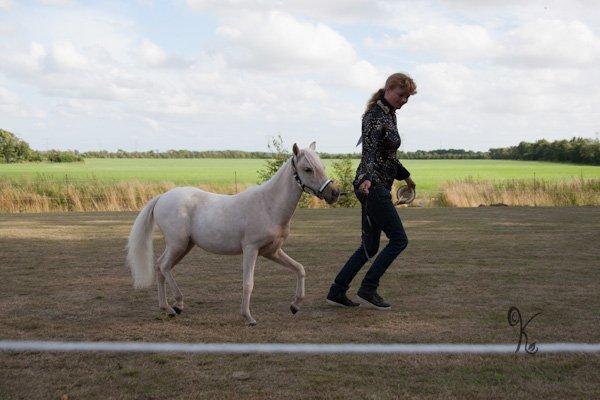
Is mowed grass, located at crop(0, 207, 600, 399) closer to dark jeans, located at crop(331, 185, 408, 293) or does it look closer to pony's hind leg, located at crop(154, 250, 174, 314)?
pony's hind leg, located at crop(154, 250, 174, 314)

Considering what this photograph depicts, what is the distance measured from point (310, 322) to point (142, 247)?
6.35ft

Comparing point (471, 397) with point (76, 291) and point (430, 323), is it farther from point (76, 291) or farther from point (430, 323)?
point (76, 291)

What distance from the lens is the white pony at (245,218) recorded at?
17.4 ft

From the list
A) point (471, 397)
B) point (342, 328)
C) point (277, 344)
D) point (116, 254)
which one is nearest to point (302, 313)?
point (342, 328)

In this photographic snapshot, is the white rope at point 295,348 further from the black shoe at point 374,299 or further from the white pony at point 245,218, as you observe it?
the black shoe at point 374,299

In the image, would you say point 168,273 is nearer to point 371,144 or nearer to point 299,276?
point 299,276

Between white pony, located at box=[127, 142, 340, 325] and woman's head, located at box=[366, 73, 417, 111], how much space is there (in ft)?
2.75

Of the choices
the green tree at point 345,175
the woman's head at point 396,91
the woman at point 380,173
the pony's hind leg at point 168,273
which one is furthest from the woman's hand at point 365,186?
the green tree at point 345,175

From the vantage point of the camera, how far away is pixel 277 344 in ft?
15.5

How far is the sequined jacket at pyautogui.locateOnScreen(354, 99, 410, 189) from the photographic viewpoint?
558 centimetres

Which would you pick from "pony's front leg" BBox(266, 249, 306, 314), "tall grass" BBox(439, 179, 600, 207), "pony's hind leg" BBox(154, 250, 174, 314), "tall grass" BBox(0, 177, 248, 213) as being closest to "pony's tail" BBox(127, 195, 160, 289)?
"pony's hind leg" BBox(154, 250, 174, 314)

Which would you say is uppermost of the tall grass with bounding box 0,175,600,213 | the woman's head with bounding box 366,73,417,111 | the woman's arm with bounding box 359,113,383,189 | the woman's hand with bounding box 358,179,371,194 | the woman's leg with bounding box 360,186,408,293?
the woman's head with bounding box 366,73,417,111

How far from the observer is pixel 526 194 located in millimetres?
23438

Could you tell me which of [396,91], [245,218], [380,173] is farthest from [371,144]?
[245,218]
